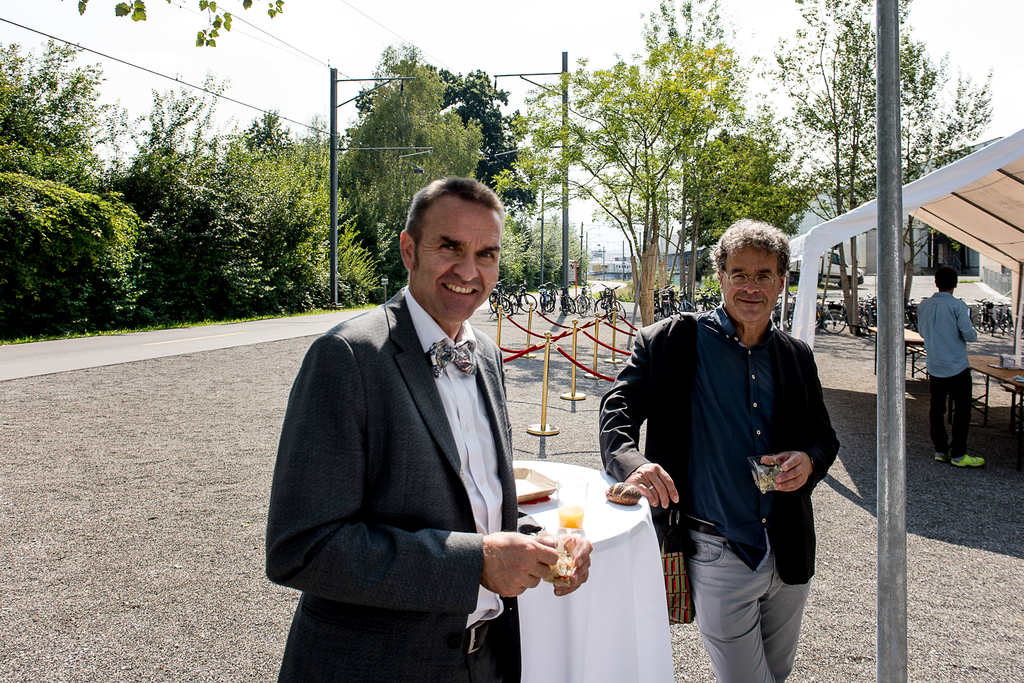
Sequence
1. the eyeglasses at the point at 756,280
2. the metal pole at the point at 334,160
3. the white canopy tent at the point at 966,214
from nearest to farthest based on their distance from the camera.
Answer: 1. the eyeglasses at the point at 756,280
2. the white canopy tent at the point at 966,214
3. the metal pole at the point at 334,160

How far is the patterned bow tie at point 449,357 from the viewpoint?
152cm

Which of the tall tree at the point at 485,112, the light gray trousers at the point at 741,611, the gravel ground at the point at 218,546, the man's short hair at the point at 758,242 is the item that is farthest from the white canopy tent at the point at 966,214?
the tall tree at the point at 485,112

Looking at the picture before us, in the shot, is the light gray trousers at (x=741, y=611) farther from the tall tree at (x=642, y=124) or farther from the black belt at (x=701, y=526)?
the tall tree at (x=642, y=124)

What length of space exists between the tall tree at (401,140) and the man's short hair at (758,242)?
3531 centimetres

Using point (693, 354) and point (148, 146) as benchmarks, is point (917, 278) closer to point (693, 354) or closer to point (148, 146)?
point (148, 146)

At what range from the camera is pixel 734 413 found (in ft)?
7.43

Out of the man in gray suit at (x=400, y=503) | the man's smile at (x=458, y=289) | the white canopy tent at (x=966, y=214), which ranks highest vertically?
the white canopy tent at (x=966, y=214)

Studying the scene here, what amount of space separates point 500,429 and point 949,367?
22.8 ft

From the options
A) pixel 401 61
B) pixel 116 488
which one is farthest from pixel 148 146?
pixel 401 61

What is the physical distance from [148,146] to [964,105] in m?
25.1

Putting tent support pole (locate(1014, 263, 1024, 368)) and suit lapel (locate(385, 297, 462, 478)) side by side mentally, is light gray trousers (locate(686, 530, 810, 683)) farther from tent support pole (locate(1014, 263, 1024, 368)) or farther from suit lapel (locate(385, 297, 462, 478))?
tent support pole (locate(1014, 263, 1024, 368))

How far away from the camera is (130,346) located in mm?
13430

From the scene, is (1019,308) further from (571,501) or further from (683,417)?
(571,501)

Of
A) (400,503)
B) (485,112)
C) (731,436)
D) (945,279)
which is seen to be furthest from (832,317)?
(485,112)
